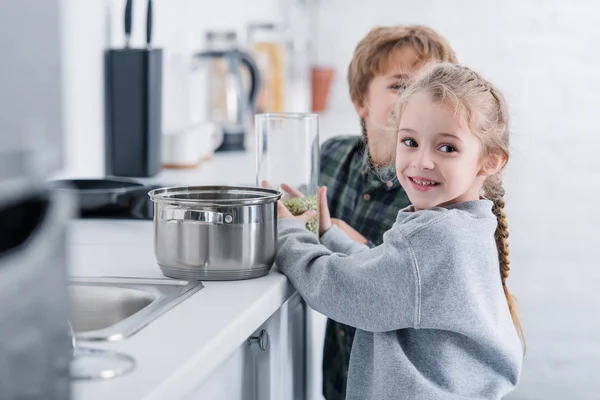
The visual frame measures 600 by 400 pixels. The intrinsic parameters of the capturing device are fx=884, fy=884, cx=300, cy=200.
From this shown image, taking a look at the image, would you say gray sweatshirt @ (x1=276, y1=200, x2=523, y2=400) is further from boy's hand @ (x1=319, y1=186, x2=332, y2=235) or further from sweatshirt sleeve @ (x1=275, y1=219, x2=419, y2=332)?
boy's hand @ (x1=319, y1=186, x2=332, y2=235)

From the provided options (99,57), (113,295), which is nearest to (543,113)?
(99,57)

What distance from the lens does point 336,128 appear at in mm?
3270

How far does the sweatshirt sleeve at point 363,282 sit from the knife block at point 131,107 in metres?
0.76

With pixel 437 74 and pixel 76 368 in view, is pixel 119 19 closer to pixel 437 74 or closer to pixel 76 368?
pixel 437 74

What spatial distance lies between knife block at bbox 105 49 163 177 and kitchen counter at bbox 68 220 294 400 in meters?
0.49

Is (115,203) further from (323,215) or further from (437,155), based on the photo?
(437,155)

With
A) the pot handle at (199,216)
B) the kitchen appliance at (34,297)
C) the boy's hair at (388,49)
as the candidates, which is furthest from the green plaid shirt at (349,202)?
the kitchen appliance at (34,297)

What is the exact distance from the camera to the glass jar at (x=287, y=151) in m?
1.31

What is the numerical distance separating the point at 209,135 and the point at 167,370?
5.02 feet

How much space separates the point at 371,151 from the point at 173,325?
0.67m

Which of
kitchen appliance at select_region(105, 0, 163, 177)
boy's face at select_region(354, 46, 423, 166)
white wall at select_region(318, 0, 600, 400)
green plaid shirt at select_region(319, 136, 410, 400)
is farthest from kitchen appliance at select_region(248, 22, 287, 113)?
A: boy's face at select_region(354, 46, 423, 166)

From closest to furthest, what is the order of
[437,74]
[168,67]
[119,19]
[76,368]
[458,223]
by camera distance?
1. [76,368]
2. [458,223]
3. [437,74]
4. [119,19]
5. [168,67]

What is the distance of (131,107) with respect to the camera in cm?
181

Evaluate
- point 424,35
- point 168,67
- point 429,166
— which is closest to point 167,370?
point 429,166
